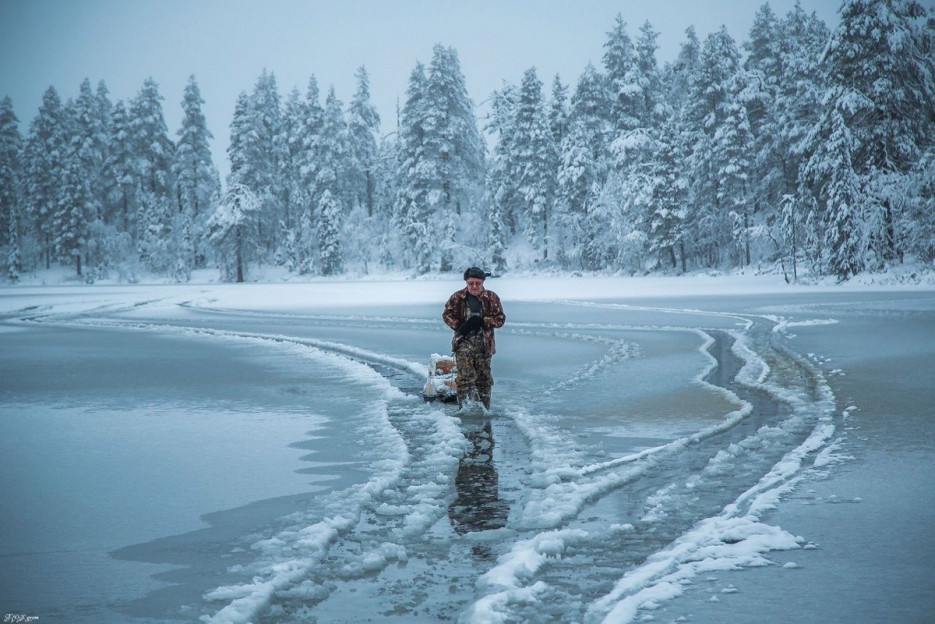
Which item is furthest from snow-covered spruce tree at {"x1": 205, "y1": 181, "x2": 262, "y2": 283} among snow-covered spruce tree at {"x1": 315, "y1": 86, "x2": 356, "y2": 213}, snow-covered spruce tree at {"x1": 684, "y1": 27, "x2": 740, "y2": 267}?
snow-covered spruce tree at {"x1": 684, "y1": 27, "x2": 740, "y2": 267}

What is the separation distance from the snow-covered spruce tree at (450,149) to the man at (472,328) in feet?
151

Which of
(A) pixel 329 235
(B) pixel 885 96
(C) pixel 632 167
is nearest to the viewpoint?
(B) pixel 885 96

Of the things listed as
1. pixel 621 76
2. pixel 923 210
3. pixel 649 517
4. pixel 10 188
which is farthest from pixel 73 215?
Answer: pixel 649 517

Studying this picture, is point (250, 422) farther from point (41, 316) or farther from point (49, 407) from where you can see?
point (41, 316)

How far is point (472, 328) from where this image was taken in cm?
850

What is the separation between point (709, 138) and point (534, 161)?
14.3 m

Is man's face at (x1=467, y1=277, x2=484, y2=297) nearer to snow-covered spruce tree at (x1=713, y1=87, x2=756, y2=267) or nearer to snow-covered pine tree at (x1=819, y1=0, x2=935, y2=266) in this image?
snow-covered pine tree at (x1=819, y1=0, x2=935, y2=266)

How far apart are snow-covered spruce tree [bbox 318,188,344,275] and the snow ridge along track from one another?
52.7 metres

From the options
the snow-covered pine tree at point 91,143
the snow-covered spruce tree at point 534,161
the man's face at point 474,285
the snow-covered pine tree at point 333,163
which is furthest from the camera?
the snow-covered pine tree at point 91,143

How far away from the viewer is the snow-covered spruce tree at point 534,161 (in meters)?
56.4

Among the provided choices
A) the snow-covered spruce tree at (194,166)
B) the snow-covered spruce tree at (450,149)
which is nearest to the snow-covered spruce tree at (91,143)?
the snow-covered spruce tree at (194,166)

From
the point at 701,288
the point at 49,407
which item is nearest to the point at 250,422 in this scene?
the point at 49,407

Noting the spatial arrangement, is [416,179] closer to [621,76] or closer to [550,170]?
[550,170]

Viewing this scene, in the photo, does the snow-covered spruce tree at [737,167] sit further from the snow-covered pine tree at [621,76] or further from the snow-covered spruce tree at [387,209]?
the snow-covered spruce tree at [387,209]
